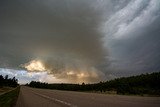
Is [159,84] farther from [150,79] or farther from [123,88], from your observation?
[123,88]

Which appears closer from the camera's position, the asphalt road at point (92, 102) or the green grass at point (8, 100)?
the asphalt road at point (92, 102)

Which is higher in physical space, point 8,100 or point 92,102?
point 8,100

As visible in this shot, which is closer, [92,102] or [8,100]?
[92,102]

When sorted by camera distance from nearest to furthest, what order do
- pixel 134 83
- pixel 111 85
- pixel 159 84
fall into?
pixel 159 84
pixel 134 83
pixel 111 85

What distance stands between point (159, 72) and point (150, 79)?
40.5ft

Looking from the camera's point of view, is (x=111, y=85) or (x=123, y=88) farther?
(x=111, y=85)

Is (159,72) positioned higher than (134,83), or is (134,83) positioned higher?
(159,72)

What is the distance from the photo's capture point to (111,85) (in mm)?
97312

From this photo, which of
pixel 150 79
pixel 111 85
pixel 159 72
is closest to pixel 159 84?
pixel 150 79

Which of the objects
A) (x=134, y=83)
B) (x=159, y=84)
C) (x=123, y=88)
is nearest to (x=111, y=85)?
(x=134, y=83)

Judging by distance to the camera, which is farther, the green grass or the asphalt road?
the green grass

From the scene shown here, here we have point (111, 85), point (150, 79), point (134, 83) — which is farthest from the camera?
point (111, 85)

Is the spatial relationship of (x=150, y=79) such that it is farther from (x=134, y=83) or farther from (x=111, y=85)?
(x=111, y=85)

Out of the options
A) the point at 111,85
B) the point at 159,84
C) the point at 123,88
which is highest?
the point at 111,85
